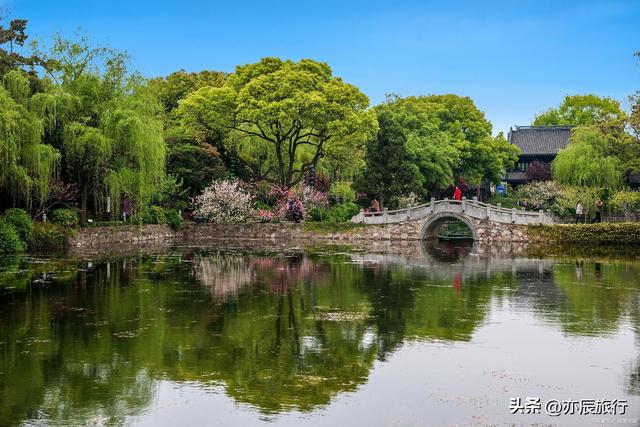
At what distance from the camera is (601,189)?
151 ft

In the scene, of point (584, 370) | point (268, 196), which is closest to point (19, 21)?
point (268, 196)

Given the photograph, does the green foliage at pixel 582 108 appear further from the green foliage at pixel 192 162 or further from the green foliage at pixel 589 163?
the green foliage at pixel 192 162

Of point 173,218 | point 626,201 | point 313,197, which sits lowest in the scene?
point 173,218

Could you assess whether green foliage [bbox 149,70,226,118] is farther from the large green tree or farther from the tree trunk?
the tree trunk

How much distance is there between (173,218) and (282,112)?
9.05 metres

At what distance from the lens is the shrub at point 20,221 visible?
30.5 m

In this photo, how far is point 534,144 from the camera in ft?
218

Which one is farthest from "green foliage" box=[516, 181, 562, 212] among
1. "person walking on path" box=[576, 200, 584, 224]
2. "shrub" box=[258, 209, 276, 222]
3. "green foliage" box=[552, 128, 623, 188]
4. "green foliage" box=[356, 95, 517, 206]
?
"shrub" box=[258, 209, 276, 222]

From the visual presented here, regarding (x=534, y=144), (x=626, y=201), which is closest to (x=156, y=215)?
(x=626, y=201)

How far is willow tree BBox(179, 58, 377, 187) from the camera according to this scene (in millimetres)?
43750

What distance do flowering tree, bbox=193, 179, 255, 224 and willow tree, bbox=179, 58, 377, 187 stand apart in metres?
3.24

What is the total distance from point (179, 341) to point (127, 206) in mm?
28441

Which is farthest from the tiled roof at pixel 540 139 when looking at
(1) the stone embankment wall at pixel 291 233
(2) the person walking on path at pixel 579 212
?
(1) the stone embankment wall at pixel 291 233

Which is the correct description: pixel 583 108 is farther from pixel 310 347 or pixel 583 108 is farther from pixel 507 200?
pixel 310 347
